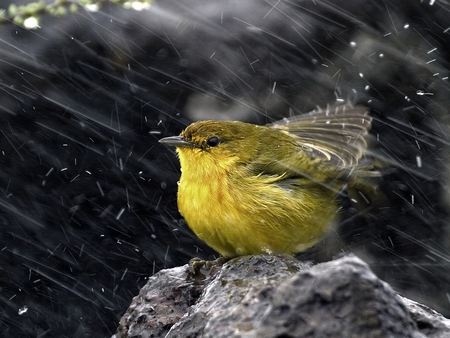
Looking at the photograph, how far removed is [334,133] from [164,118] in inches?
70.4

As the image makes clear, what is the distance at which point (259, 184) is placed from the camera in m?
3.54

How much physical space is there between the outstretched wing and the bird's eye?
533 millimetres

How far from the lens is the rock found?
1.76m

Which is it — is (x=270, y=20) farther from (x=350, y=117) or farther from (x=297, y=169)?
(x=297, y=169)

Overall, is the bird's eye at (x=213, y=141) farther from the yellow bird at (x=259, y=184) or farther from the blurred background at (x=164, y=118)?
the blurred background at (x=164, y=118)

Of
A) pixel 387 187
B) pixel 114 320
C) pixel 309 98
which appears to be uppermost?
pixel 309 98

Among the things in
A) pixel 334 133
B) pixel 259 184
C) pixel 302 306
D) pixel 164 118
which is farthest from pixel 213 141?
pixel 302 306

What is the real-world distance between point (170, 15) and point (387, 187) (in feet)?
7.59

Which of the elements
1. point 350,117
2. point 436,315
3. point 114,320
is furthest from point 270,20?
point 436,315

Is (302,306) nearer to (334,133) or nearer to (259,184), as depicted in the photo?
(259,184)

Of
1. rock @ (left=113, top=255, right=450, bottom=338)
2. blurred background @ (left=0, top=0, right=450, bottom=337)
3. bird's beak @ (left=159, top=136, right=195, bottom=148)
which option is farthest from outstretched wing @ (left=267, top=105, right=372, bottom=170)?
rock @ (left=113, top=255, right=450, bottom=338)

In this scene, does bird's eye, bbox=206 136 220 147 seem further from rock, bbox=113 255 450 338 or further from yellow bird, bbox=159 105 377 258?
rock, bbox=113 255 450 338

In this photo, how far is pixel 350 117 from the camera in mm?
4555

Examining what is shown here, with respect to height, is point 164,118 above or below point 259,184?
below
